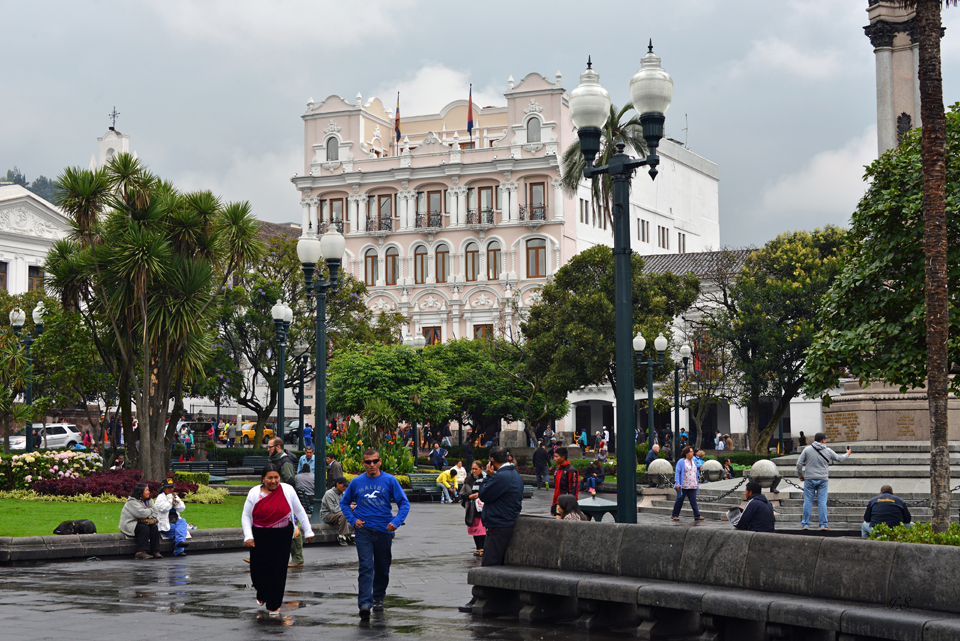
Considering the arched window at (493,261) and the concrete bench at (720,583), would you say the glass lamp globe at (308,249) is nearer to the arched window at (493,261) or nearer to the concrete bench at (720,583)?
the concrete bench at (720,583)

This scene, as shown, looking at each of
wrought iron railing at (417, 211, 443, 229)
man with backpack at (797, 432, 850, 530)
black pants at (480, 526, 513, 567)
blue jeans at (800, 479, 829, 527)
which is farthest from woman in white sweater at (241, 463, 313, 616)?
wrought iron railing at (417, 211, 443, 229)

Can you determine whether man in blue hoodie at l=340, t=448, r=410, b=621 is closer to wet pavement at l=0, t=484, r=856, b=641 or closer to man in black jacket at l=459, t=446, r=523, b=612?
wet pavement at l=0, t=484, r=856, b=641

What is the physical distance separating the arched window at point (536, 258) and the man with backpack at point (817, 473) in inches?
1679

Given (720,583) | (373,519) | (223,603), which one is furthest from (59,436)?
(720,583)

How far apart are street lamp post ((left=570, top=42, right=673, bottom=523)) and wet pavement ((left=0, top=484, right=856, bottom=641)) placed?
171 cm

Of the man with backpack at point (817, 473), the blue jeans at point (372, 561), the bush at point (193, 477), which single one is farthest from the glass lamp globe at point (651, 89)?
the bush at point (193, 477)

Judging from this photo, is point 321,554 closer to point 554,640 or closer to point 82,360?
point 554,640

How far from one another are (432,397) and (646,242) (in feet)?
107

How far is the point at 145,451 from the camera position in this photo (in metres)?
23.7

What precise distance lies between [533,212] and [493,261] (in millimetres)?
3568

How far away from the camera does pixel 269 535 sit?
10250 mm

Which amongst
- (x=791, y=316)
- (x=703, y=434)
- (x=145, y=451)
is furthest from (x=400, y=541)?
(x=703, y=434)

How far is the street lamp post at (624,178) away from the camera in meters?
10.5

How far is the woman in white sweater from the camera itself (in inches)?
396
